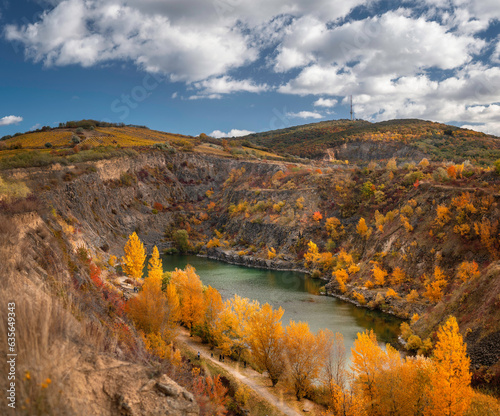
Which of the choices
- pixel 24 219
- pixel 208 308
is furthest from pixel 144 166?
pixel 24 219

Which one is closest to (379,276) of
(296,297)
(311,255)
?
(296,297)

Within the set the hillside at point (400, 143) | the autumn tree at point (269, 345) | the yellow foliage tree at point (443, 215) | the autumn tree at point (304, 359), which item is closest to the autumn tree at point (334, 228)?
the yellow foliage tree at point (443, 215)

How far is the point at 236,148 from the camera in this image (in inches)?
5187

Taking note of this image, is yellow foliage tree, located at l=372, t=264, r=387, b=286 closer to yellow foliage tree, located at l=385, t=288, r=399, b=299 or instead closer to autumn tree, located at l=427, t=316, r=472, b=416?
yellow foliage tree, located at l=385, t=288, r=399, b=299

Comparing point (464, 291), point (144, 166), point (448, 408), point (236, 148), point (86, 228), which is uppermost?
point (236, 148)

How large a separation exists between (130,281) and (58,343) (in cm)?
4312

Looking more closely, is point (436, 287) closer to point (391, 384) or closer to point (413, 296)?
point (413, 296)

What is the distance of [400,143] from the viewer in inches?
4688

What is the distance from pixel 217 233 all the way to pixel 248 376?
64278 millimetres

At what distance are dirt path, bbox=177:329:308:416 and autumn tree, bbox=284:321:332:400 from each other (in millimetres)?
1348

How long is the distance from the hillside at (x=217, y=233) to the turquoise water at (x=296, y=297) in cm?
292

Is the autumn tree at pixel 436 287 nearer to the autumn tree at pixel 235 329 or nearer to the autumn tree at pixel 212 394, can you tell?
the autumn tree at pixel 235 329

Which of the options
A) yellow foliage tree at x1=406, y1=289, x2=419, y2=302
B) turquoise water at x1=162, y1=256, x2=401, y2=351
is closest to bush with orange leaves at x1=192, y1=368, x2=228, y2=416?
turquoise water at x1=162, y1=256, x2=401, y2=351

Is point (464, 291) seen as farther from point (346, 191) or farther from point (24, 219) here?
point (346, 191)
